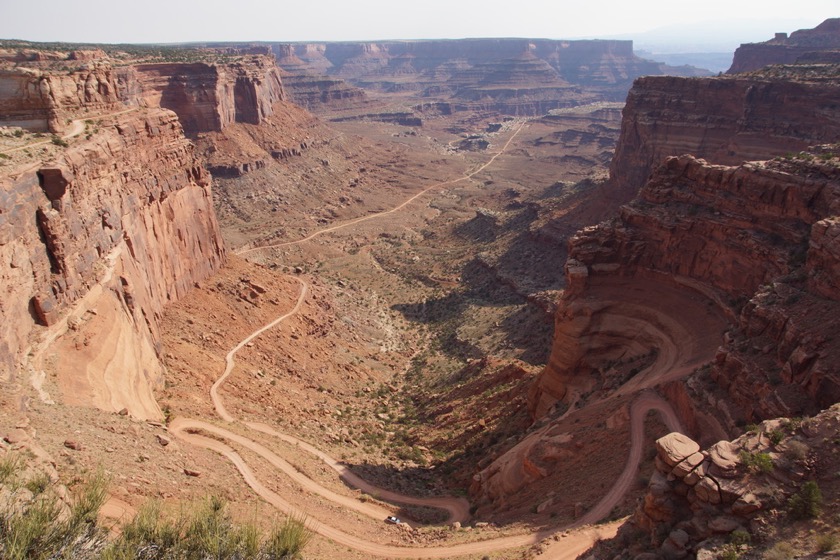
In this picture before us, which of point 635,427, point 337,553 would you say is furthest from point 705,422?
point 337,553

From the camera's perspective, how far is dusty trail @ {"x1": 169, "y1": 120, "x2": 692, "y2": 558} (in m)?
22.3

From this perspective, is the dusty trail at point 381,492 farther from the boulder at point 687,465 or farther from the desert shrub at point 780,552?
the desert shrub at point 780,552

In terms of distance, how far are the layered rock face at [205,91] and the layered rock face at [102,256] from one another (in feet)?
158

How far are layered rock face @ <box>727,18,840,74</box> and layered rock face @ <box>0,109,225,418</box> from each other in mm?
125077

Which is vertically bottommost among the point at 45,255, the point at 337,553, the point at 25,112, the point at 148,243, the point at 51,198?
the point at 337,553

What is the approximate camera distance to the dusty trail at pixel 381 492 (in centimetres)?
2228

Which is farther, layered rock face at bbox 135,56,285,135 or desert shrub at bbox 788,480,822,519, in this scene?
layered rock face at bbox 135,56,285,135

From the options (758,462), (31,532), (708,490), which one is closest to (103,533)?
(31,532)

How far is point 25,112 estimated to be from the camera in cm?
3609

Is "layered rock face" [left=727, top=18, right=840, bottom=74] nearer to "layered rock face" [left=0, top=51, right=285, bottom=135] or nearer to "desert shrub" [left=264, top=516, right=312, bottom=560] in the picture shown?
"layered rock face" [left=0, top=51, right=285, bottom=135]

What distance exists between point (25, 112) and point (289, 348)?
2309 cm

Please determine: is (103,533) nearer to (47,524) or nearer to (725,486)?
(47,524)

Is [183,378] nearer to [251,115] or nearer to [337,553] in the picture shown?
[337,553]

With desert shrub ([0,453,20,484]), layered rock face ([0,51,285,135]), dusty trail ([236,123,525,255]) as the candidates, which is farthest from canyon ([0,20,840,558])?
dusty trail ([236,123,525,255])
